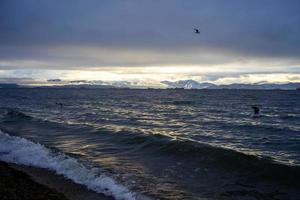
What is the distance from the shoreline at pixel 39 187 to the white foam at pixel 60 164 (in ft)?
1.04

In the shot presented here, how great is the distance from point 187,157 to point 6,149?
8665mm

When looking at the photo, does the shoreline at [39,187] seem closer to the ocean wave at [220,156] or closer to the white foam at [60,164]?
the white foam at [60,164]

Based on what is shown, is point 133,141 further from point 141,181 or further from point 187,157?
point 141,181

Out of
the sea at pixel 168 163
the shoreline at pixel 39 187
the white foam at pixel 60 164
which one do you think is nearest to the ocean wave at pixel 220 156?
the sea at pixel 168 163

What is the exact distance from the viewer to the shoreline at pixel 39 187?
1053 cm

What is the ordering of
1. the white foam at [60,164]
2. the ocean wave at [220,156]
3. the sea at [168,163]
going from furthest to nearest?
the ocean wave at [220,156], the sea at [168,163], the white foam at [60,164]

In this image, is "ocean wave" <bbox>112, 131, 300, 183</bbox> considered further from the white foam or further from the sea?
the white foam

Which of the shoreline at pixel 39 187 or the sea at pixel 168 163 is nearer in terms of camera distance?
the shoreline at pixel 39 187

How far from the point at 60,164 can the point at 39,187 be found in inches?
141

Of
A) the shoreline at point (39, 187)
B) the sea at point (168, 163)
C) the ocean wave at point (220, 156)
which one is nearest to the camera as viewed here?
the shoreline at point (39, 187)

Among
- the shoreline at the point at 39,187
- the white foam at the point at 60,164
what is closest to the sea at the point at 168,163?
the white foam at the point at 60,164

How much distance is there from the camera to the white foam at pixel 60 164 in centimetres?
1202

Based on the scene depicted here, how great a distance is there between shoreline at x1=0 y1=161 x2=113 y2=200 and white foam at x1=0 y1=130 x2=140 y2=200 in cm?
32

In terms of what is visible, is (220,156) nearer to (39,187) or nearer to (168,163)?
(168,163)
